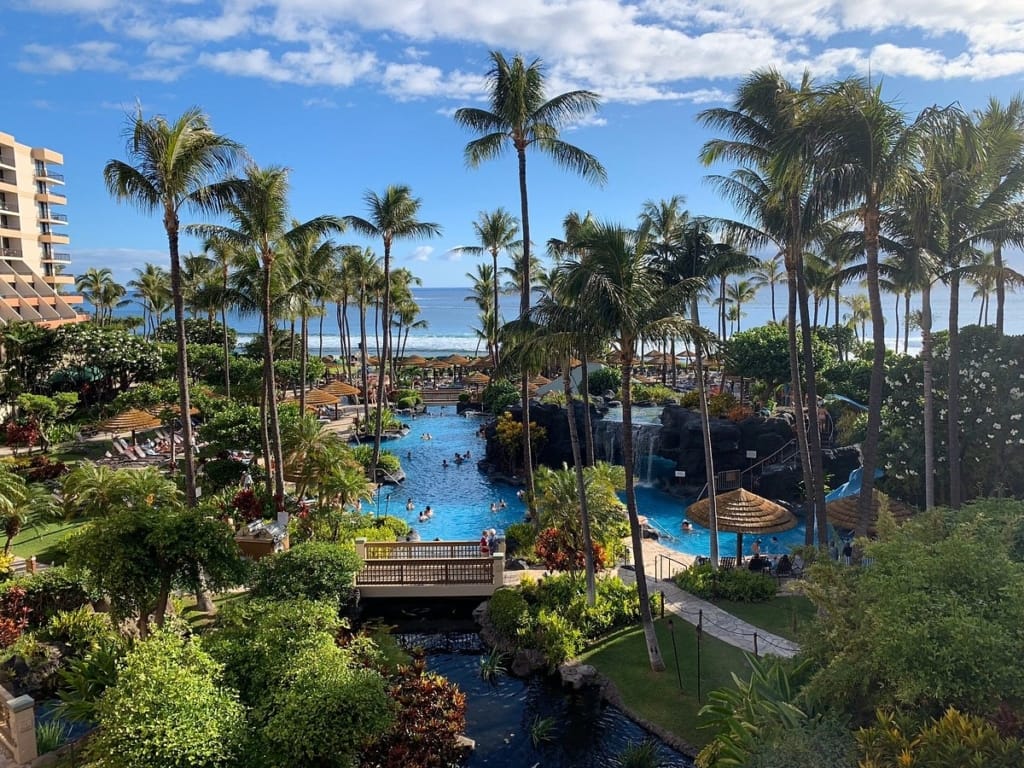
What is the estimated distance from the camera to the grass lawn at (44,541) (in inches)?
805

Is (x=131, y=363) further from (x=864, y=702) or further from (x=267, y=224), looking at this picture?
(x=864, y=702)

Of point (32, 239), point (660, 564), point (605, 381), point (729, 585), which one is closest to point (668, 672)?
point (729, 585)

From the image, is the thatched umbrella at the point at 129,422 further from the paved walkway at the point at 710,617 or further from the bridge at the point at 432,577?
the paved walkway at the point at 710,617

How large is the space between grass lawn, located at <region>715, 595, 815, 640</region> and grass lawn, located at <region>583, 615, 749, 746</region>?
5.61 ft

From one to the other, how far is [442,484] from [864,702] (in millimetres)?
28471

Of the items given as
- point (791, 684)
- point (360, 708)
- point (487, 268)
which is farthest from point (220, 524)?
point (487, 268)

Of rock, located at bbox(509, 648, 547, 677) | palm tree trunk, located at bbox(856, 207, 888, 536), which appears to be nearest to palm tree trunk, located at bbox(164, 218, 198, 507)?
rock, located at bbox(509, 648, 547, 677)

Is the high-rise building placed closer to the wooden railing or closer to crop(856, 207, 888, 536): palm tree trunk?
the wooden railing

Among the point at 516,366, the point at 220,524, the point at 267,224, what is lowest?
the point at 220,524

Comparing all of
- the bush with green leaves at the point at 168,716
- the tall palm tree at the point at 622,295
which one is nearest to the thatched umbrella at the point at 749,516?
the tall palm tree at the point at 622,295

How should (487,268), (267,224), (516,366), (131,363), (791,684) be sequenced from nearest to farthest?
(791,684)
(516,366)
(267,224)
(131,363)
(487,268)

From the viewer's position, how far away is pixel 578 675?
15742mm

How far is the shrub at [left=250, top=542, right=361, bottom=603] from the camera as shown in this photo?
1600 centimetres

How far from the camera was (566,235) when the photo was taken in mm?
28000
